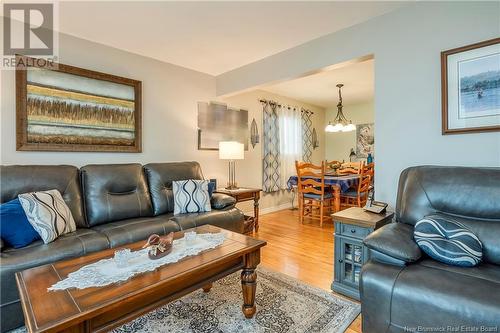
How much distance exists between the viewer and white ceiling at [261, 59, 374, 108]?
3.66 m

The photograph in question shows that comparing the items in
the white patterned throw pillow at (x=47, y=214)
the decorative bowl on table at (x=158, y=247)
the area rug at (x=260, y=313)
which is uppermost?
the white patterned throw pillow at (x=47, y=214)

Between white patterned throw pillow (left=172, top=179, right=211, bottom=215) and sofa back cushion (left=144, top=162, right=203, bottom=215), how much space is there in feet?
0.39

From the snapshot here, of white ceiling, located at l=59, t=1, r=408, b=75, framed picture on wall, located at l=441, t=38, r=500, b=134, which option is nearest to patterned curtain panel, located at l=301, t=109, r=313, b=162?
white ceiling, located at l=59, t=1, r=408, b=75

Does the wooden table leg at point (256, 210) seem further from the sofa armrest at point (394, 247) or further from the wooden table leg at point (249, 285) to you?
the sofa armrest at point (394, 247)

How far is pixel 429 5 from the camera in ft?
6.44

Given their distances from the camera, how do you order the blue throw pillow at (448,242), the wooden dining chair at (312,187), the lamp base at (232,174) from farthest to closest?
the lamp base at (232,174)
the wooden dining chair at (312,187)
the blue throw pillow at (448,242)

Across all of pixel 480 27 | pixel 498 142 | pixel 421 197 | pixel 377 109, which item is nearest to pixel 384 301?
pixel 421 197

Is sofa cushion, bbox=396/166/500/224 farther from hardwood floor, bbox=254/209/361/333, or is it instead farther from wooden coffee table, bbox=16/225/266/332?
wooden coffee table, bbox=16/225/266/332

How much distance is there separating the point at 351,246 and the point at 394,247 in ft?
1.95

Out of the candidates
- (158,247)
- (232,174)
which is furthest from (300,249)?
(158,247)

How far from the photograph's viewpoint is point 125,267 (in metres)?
1.29

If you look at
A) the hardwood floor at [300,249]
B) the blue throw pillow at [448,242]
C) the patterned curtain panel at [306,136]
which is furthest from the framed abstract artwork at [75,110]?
the patterned curtain panel at [306,136]

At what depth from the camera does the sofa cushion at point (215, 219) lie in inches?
94.5
